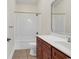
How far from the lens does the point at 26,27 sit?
18.4 ft

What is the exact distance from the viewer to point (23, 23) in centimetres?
559

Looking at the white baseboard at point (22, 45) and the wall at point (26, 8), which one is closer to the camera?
the white baseboard at point (22, 45)

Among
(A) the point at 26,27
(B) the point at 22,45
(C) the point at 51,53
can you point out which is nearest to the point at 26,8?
(A) the point at 26,27

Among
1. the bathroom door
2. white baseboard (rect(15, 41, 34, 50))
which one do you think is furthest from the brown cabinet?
the bathroom door

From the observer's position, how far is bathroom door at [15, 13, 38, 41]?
18.2 ft

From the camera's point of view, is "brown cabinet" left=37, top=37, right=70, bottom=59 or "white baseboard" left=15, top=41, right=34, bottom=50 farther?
"white baseboard" left=15, top=41, right=34, bottom=50

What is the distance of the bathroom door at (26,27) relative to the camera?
5551mm

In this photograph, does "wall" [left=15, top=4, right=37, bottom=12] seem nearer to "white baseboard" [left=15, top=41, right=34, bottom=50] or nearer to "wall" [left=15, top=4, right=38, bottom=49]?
"wall" [left=15, top=4, right=38, bottom=49]

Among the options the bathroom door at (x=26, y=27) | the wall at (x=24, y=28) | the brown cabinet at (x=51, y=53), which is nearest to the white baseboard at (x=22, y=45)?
the wall at (x=24, y=28)

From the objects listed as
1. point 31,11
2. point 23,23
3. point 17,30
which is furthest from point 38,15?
point 17,30

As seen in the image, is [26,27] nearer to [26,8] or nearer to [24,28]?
[24,28]

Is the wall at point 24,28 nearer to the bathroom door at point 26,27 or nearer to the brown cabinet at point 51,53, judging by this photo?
the bathroom door at point 26,27

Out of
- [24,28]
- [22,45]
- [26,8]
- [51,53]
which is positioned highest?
[26,8]
